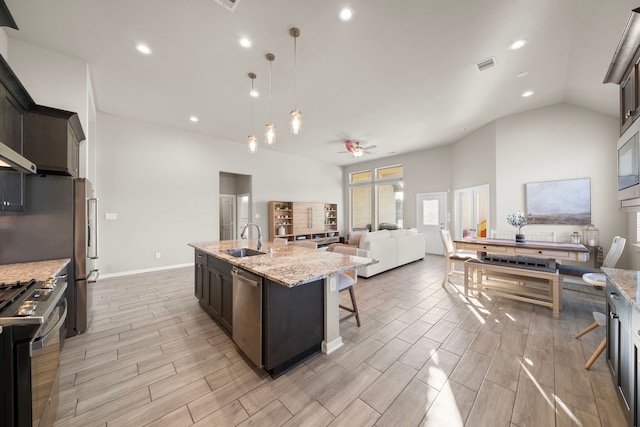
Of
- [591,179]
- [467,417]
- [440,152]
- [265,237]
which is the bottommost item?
[467,417]

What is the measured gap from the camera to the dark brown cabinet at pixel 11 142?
1.84m

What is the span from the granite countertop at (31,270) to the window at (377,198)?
7902mm

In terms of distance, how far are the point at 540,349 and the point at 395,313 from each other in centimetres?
139

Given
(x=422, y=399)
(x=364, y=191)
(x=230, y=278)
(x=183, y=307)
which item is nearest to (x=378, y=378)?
(x=422, y=399)

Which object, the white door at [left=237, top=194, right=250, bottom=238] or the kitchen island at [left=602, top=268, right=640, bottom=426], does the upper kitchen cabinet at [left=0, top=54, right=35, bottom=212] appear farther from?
the white door at [left=237, top=194, right=250, bottom=238]

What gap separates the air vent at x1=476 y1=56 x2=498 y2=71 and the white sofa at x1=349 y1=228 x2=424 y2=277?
3050mm

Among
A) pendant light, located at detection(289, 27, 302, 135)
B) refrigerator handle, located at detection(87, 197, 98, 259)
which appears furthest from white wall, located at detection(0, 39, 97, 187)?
pendant light, located at detection(289, 27, 302, 135)

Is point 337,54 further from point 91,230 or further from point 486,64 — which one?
point 91,230

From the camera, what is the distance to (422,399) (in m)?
1.64

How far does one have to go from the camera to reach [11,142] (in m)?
1.96

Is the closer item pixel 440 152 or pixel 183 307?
pixel 183 307

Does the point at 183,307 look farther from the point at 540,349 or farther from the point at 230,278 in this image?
the point at 540,349

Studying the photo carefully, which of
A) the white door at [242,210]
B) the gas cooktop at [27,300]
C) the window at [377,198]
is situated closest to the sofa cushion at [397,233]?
the window at [377,198]

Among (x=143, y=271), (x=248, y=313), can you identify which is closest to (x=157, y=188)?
(x=143, y=271)
